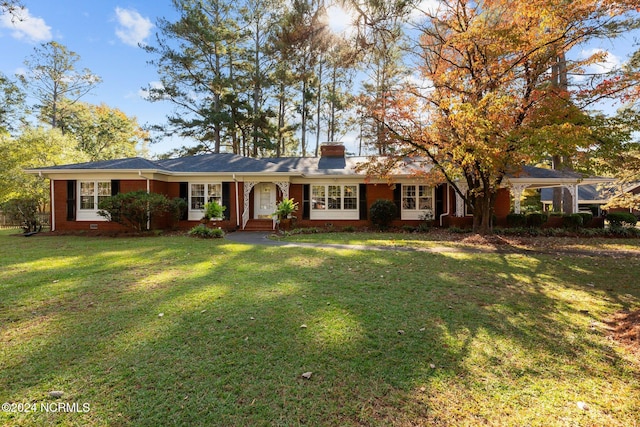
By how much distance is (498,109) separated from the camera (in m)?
8.55

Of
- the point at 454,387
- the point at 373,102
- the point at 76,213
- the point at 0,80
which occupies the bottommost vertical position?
the point at 454,387

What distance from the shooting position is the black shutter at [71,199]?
553 inches

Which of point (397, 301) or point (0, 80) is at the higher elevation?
point (0, 80)

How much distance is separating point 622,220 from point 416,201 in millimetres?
8339

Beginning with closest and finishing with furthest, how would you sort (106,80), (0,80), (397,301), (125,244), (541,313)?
(541,313)
(397,301)
(125,244)
(0,80)
(106,80)

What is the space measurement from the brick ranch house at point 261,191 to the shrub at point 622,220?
195cm

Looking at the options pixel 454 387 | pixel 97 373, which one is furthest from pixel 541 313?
pixel 97 373

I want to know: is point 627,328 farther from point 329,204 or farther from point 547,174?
point 547,174

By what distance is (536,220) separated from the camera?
13484mm

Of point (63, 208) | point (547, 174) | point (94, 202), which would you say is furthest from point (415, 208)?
point (63, 208)

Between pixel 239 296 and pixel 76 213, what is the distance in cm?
1380

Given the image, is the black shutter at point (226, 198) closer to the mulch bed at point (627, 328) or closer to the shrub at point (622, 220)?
Result: the mulch bed at point (627, 328)

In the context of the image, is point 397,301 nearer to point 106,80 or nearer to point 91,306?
point 91,306

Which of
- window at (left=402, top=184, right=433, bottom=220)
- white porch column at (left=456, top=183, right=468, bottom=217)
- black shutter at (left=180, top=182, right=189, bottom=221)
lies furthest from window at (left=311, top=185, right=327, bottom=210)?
white porch column at (left=456, top=183, right=468, bottom=217)
